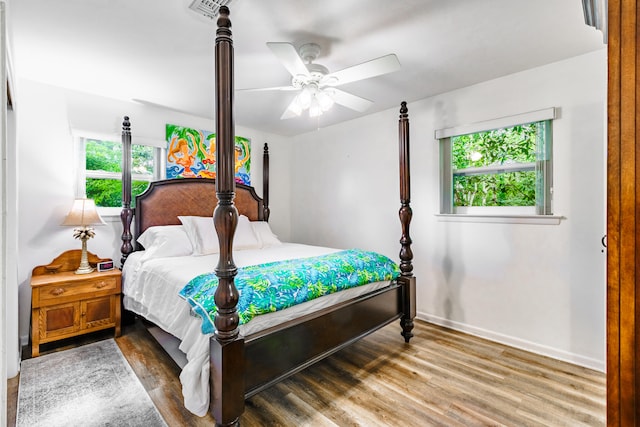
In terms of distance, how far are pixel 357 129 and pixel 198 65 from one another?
7.00 ft

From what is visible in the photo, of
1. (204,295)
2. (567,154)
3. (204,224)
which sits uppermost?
(567,154)

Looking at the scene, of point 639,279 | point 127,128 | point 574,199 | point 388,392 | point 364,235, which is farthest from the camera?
point 364,235

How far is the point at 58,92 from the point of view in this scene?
2.99 meters

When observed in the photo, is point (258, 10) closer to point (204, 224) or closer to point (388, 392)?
point (204, 224)

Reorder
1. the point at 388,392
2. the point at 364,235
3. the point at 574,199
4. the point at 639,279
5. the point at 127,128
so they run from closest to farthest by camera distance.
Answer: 1. the point at 639,279
2. the point at 388,392
3. the point at 574,199
4. the point at 127,128
5. the point at 364,235

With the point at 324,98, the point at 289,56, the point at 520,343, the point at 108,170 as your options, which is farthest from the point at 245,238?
the point at 520,343

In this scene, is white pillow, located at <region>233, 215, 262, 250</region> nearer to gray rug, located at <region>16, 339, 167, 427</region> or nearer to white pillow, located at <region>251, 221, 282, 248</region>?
white pillow, located at <region>251, 221, 282, 248</region>

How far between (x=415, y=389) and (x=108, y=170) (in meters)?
3.61

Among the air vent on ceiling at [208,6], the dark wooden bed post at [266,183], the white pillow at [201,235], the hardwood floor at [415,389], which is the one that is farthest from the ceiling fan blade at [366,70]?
the dark wooden bed post at [266,183]

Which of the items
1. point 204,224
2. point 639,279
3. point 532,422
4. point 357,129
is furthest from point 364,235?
point 639,279

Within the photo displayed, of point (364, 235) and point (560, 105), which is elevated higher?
point (560, 105)

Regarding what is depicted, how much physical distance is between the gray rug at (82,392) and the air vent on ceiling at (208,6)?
7.97ft

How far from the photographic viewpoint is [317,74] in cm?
224

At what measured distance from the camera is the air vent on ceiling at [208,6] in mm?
1760
